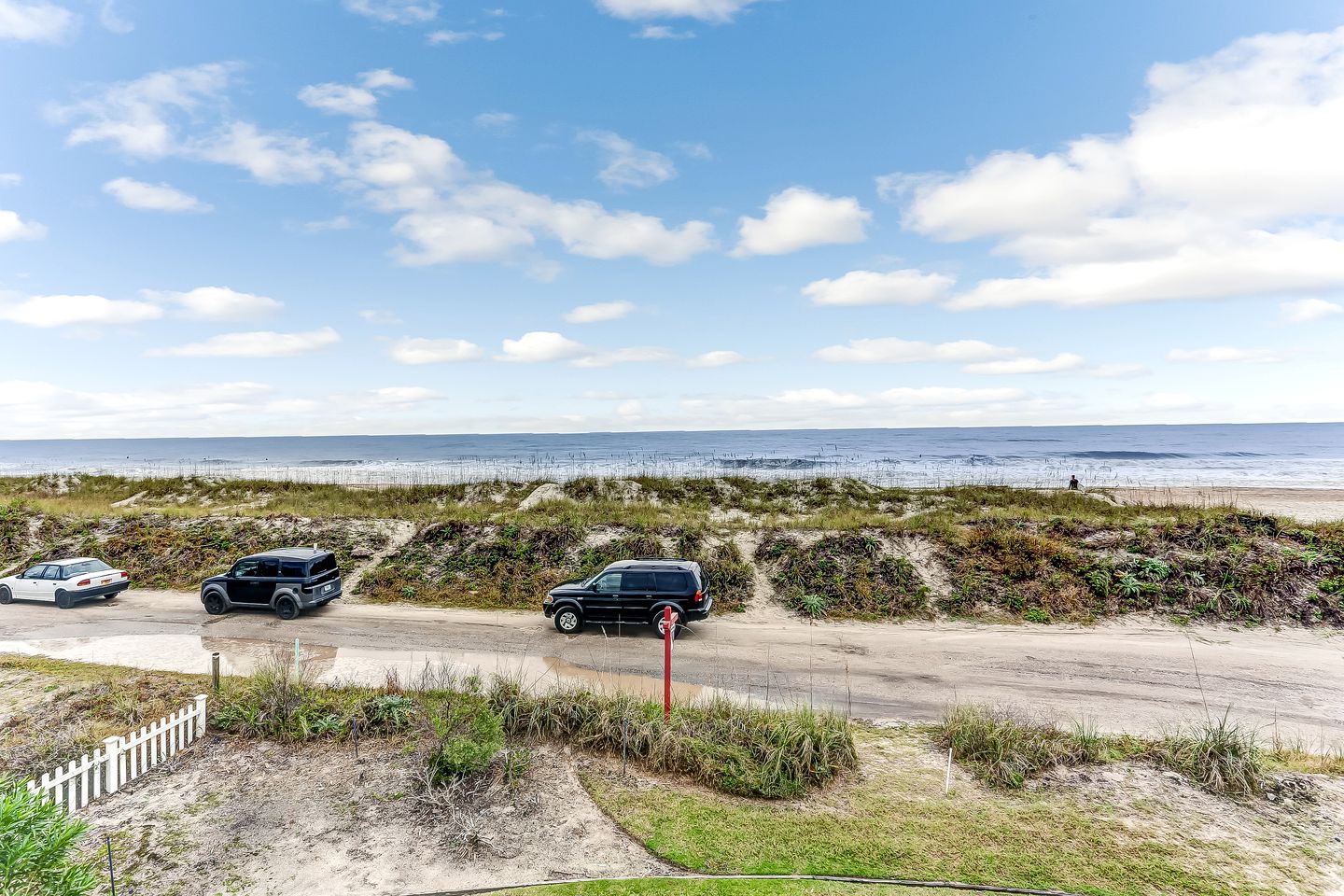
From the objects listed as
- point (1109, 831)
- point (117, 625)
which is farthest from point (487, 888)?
point (117, 625)

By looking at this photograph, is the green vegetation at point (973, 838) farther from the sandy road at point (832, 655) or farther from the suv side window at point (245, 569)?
the suv side window at point (245, 569)

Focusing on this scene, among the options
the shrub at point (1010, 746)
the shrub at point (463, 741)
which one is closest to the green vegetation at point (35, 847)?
the shrub at point (463, 741)

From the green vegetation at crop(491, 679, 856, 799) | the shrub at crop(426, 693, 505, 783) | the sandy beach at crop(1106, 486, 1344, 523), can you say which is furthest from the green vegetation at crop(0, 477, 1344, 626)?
the sandy beach at crop(1106, 486, 1344, 523)

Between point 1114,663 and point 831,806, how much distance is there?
9961 mm

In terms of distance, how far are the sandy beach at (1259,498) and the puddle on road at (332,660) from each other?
32.7 meters

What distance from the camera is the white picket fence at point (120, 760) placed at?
8.52 m

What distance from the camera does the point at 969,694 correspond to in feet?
42.5

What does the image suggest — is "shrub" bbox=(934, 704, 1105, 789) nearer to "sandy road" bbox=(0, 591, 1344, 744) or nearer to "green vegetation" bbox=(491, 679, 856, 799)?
"sandy road" bbox=(0, 591, 1344, 744)

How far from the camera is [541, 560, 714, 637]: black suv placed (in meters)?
16.7

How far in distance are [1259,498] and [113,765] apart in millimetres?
57854

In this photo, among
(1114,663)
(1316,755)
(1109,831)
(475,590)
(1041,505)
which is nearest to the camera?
(1109,831)

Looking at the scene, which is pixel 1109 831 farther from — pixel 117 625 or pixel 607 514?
pixel 117 625

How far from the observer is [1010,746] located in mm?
9859

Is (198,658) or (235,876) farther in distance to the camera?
(198,658)
